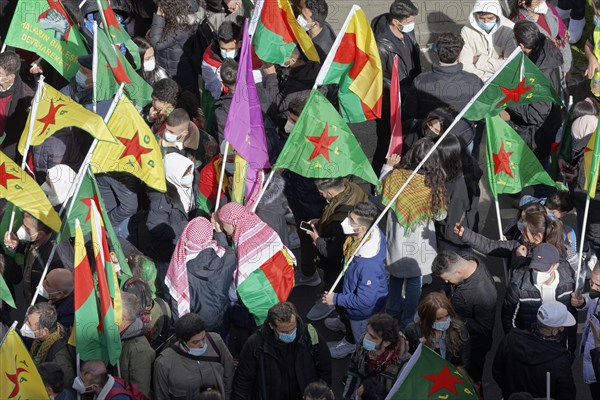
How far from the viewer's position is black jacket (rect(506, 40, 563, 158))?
39.5 feet

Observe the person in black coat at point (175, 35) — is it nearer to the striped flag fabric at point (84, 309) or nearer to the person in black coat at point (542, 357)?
the striped flag fabric at point (84, 309)

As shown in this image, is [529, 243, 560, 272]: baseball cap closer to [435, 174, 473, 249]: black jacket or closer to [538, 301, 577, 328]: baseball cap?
[538, 301, 577, 328]: baseball cap

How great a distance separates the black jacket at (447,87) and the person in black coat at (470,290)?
7.77 ft

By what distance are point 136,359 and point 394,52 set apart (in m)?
4.81

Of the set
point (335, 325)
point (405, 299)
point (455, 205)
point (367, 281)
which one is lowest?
point (335, 325)

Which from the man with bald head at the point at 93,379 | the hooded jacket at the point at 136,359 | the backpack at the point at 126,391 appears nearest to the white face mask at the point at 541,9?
the hooded jacket at the point at 136,359

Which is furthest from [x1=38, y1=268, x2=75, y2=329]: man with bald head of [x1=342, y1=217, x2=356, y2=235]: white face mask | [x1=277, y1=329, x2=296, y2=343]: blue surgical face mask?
[x1=342, y1=217, x2=356, y2=235]: white face mask

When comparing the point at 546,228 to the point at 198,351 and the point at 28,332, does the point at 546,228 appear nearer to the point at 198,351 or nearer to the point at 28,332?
the point at 198,351

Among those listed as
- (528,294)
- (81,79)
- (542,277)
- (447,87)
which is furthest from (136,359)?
(447,87)

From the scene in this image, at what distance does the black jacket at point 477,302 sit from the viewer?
31.2 feet

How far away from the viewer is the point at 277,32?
1148cm

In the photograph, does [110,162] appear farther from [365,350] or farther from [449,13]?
[449,13]

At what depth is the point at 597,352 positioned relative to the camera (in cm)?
897

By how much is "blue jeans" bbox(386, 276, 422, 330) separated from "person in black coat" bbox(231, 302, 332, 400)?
1831 millimetres
